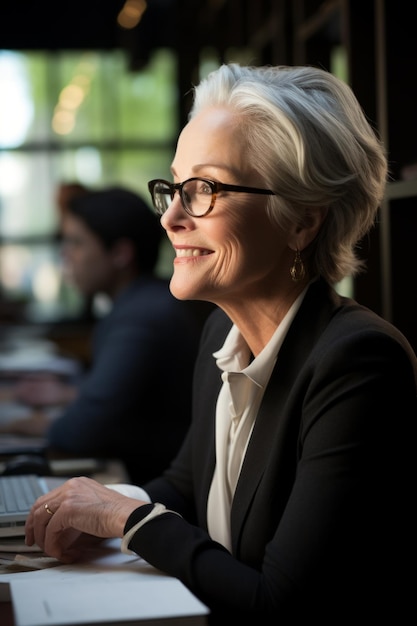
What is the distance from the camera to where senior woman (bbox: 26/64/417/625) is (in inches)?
50.9

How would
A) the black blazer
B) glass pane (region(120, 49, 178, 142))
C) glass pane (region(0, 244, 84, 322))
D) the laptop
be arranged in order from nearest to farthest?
the black blazer, the laptop, glass pane (region(0, 244, 84, 322)), glass pane (region(120, 49, 178, 142))

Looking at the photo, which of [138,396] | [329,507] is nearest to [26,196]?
[138,396]

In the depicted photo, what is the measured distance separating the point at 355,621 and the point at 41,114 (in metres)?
7.28

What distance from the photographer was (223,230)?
5.07 ft

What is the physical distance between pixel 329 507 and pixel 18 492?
2.59 feet

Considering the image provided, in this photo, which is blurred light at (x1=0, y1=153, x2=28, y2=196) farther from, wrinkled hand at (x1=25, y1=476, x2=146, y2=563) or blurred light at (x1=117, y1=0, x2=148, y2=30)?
wrinkled hand at (x1=25, y1=476, x2=146, y2=563)

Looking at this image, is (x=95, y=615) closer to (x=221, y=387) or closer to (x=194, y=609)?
(x=194, y=609)

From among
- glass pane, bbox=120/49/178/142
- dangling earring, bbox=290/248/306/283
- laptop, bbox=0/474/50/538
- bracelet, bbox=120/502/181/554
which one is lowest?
laptop, bbox=0/474/50/538

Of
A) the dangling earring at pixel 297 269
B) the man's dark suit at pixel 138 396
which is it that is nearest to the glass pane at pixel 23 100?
the man's dark suit at pixel 138 396

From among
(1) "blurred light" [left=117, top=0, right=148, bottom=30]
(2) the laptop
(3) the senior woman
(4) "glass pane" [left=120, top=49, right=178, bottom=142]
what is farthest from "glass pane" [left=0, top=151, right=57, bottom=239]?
(3) the senior woman

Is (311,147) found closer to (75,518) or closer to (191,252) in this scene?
(191,252)

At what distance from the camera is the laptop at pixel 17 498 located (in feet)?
5.41

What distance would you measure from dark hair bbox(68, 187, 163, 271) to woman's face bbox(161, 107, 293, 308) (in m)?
1.64

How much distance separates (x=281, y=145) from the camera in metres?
1.47
